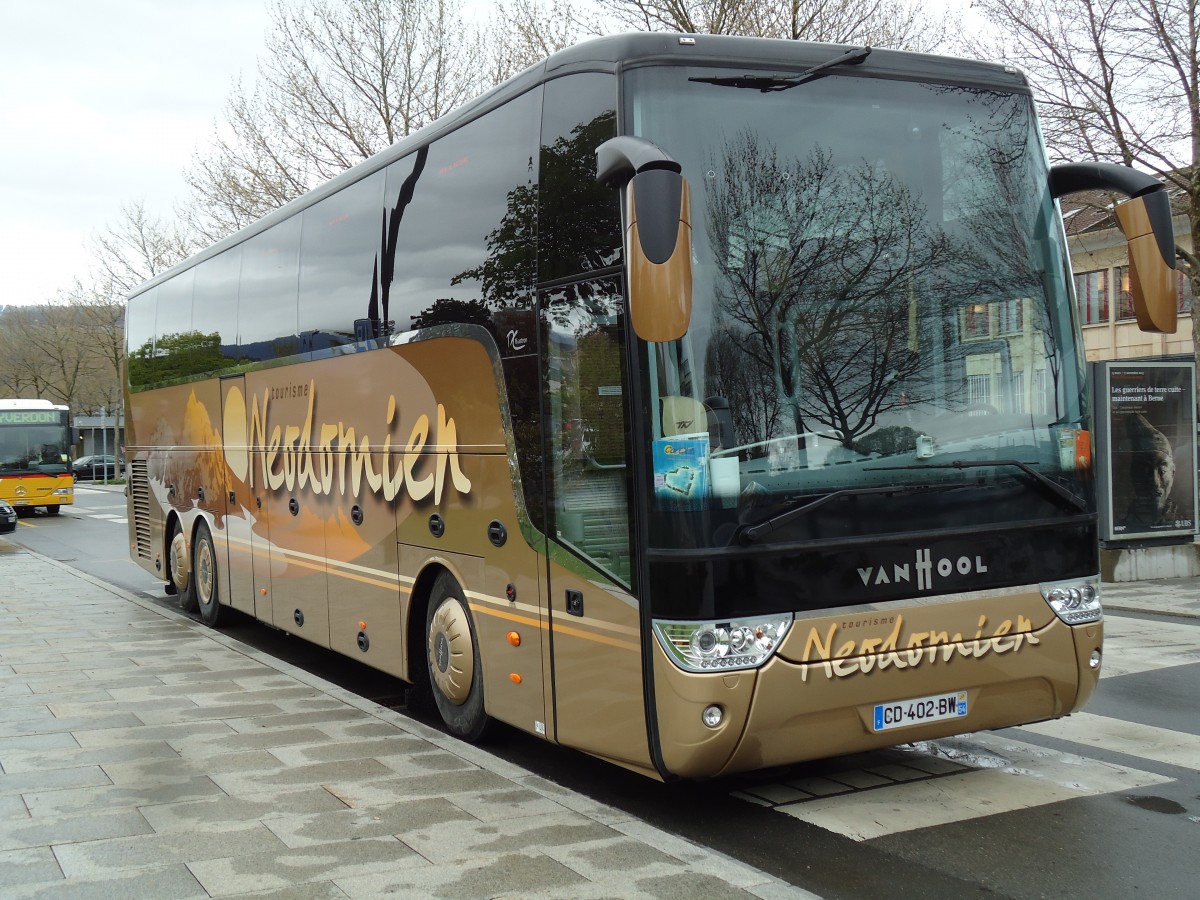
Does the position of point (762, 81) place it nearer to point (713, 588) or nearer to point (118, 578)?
point (713, 588)

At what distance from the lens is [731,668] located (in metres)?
5.20

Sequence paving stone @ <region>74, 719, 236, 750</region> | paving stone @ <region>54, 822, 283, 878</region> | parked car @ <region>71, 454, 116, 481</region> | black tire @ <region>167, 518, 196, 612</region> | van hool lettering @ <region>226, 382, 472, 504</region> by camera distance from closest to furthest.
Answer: paving stone @ <region>54, 822, 283, 878</region>, paving stone @ <region>74, 719, 236, 750</region>, van hool lettering @ <region>226, 382, 472, 504</region>, black tire @ <region>167, 518, 196, 612</region>, parked car @ <region>71, 454, 116, 481</region>

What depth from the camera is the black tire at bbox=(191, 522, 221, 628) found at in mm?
12867

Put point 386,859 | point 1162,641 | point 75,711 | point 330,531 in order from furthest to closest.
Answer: point 1162,641
point 330,531
point 75,711
point 386,859

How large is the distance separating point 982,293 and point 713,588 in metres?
1.97

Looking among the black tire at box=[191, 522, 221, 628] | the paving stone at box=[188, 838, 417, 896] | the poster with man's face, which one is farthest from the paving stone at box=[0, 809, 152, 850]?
the poster with man's face

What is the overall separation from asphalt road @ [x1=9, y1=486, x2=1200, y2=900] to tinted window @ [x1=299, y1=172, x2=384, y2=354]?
297 centimetres

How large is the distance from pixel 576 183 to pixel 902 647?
265cm

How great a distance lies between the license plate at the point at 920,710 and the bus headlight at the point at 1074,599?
656mm

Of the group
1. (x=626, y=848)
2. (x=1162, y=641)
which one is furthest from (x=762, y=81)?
(x=1162, y=641)

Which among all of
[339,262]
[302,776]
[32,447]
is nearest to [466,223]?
[339,262]

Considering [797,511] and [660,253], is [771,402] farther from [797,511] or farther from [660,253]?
[660,253]

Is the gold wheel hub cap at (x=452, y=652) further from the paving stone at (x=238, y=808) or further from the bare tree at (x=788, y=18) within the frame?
the bare tree at (x=788, y=18)

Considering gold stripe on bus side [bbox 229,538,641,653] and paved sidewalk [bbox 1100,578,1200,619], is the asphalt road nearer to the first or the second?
gold stripe on bus side [bbox 229,538,641,653]
